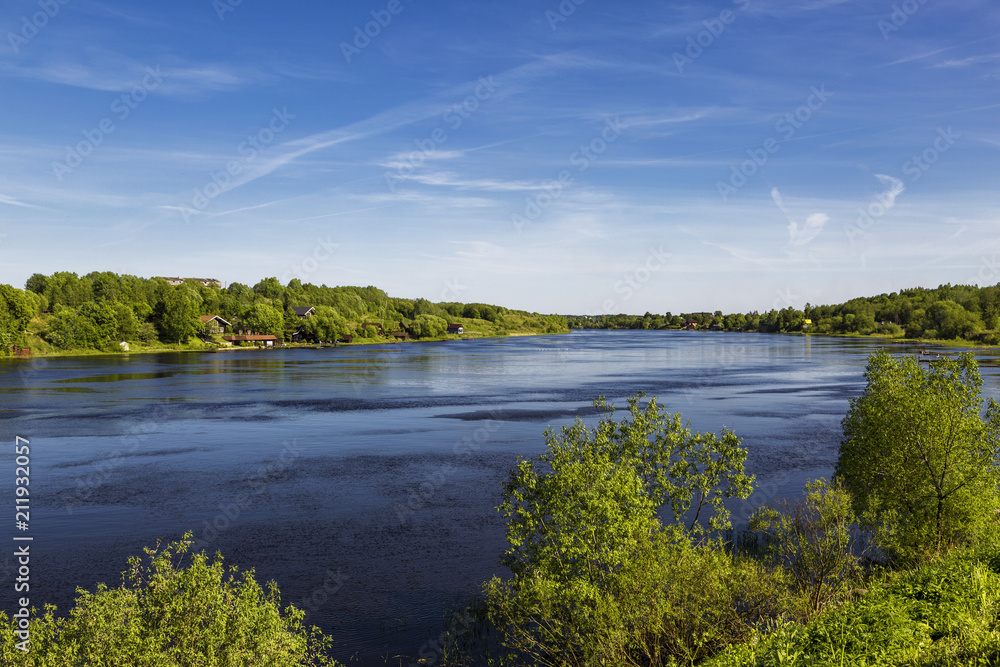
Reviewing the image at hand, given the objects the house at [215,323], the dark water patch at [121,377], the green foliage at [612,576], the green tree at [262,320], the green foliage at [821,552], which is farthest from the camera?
the green tree at [262,320]

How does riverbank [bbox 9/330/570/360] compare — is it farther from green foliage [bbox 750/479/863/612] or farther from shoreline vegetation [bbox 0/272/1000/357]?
green foliage [bbox 750/479/863/612]

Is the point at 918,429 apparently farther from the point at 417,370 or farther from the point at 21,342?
the point at 21,342

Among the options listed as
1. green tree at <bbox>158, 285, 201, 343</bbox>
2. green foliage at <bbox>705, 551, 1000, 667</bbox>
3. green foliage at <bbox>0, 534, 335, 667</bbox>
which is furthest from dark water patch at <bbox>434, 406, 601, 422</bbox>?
green tree at <bbox>158, 285, 201, 343</bbox>

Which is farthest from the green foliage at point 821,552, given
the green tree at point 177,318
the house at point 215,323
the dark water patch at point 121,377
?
the house at point 215,323

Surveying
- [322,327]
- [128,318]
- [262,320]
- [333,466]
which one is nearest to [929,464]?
[333,466]

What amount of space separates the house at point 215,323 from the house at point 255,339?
3512mm

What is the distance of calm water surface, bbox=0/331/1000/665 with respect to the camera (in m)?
21.7

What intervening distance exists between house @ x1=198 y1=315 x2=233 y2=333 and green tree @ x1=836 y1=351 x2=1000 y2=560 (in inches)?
6246

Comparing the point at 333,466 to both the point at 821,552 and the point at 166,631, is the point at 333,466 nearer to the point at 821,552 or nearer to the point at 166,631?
the point at 166,631

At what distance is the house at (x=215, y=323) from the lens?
15900 centimetres

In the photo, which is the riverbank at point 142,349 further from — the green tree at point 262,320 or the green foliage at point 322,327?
the green tree at point 262,320

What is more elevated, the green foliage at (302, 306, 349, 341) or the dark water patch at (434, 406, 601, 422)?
the green foliage at (302, 306, 349, 341)

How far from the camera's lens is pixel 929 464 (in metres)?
21.4

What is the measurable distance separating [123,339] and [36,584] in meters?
134
